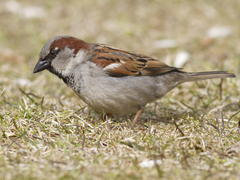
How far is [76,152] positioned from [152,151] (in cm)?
76

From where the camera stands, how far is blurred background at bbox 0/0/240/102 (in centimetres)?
582

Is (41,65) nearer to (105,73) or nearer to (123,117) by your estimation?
(105,73)

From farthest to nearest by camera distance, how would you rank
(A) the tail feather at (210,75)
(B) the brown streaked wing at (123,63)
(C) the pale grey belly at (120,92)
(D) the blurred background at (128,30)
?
1. (D) the blurred background at (128,30)
2. (A) the tail feather at (210,75)
3. (B) the brown streaked wing at (123,63)
4. (C) the pale grey belly at (120,92)

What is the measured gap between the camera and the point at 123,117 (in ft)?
13.4

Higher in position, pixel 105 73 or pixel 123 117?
pixel 105 73

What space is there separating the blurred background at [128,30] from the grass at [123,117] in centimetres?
3

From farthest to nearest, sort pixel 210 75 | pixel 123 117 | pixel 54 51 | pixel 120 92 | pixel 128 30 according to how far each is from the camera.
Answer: pixel 128 30, pixel 123 117, pixel 210 75, pixel 54 51, pixel 120 92

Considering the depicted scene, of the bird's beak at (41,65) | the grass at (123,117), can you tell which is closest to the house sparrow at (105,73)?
the bird's beak at (41,65)

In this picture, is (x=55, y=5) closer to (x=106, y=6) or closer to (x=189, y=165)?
(x=106, y=6)

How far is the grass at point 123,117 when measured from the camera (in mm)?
2582

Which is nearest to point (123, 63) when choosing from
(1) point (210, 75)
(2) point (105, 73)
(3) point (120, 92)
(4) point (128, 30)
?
(2) point (105, 73)

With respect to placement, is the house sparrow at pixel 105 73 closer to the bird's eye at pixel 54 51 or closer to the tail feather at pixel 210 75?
the bird's eye at pixel 54 51

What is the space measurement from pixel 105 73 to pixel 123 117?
90cm

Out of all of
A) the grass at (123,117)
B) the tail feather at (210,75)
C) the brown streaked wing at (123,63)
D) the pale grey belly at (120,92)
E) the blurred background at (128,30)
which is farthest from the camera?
the blurred background at (128,30)
